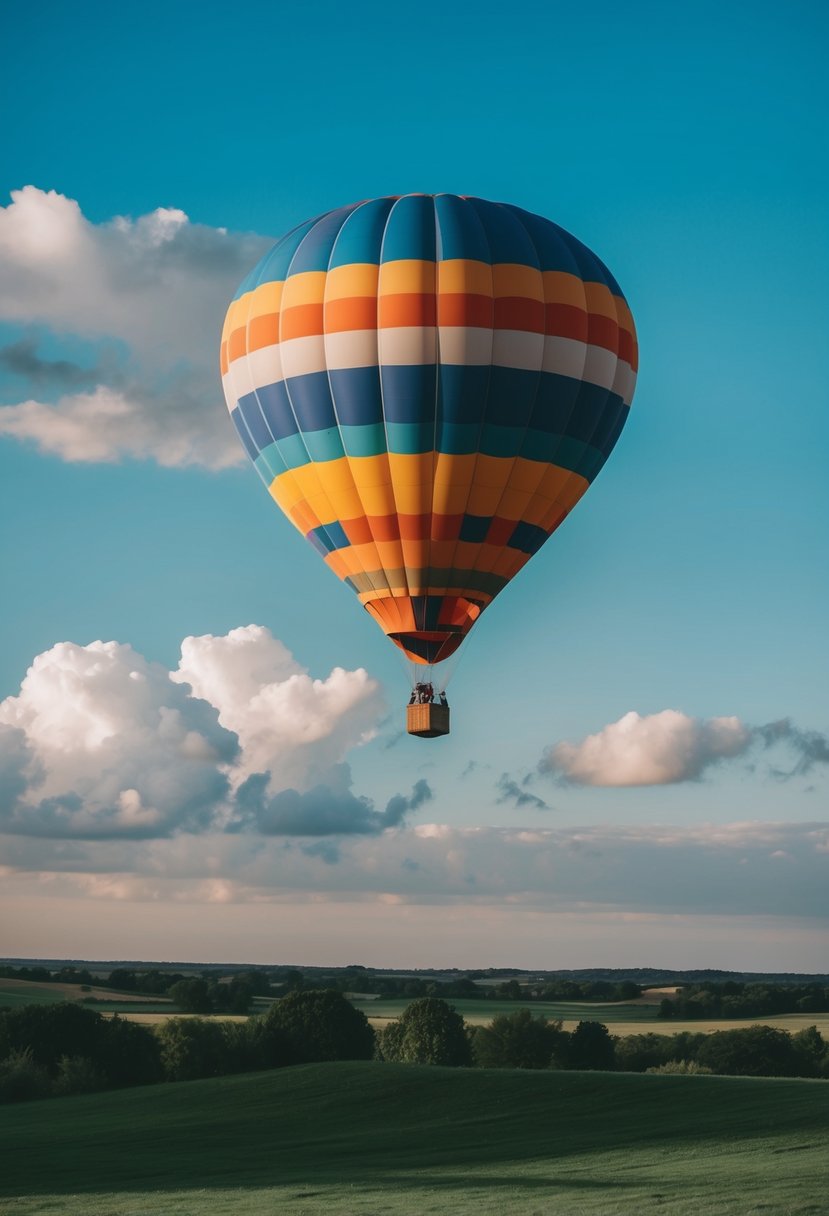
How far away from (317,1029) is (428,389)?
1583 inches

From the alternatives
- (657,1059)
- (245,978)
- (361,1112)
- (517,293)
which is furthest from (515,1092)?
(245,978)

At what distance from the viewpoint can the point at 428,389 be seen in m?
31.9

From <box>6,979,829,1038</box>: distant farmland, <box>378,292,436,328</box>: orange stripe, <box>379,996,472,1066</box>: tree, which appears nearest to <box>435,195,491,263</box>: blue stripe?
<box>378,292,436,328</box>: orange stripe

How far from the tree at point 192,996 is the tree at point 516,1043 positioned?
102 feet

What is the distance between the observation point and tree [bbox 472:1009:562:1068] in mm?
72562

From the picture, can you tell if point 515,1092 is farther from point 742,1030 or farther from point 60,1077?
point 742,1030

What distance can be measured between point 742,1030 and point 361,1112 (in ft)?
120

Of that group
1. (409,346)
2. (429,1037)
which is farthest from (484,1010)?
(409,346)

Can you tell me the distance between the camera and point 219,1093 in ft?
171

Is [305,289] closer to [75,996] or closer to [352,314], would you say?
[352,314]

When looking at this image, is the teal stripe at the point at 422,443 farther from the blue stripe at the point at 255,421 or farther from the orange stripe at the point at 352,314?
the orange stripe at the point at 352,314

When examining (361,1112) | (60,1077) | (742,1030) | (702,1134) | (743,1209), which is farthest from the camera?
(742,1030)

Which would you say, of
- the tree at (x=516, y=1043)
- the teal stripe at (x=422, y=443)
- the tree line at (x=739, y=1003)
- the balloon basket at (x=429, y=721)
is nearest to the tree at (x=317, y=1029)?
the tree at (x=516, y=1043)

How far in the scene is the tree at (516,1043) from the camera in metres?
72.6
